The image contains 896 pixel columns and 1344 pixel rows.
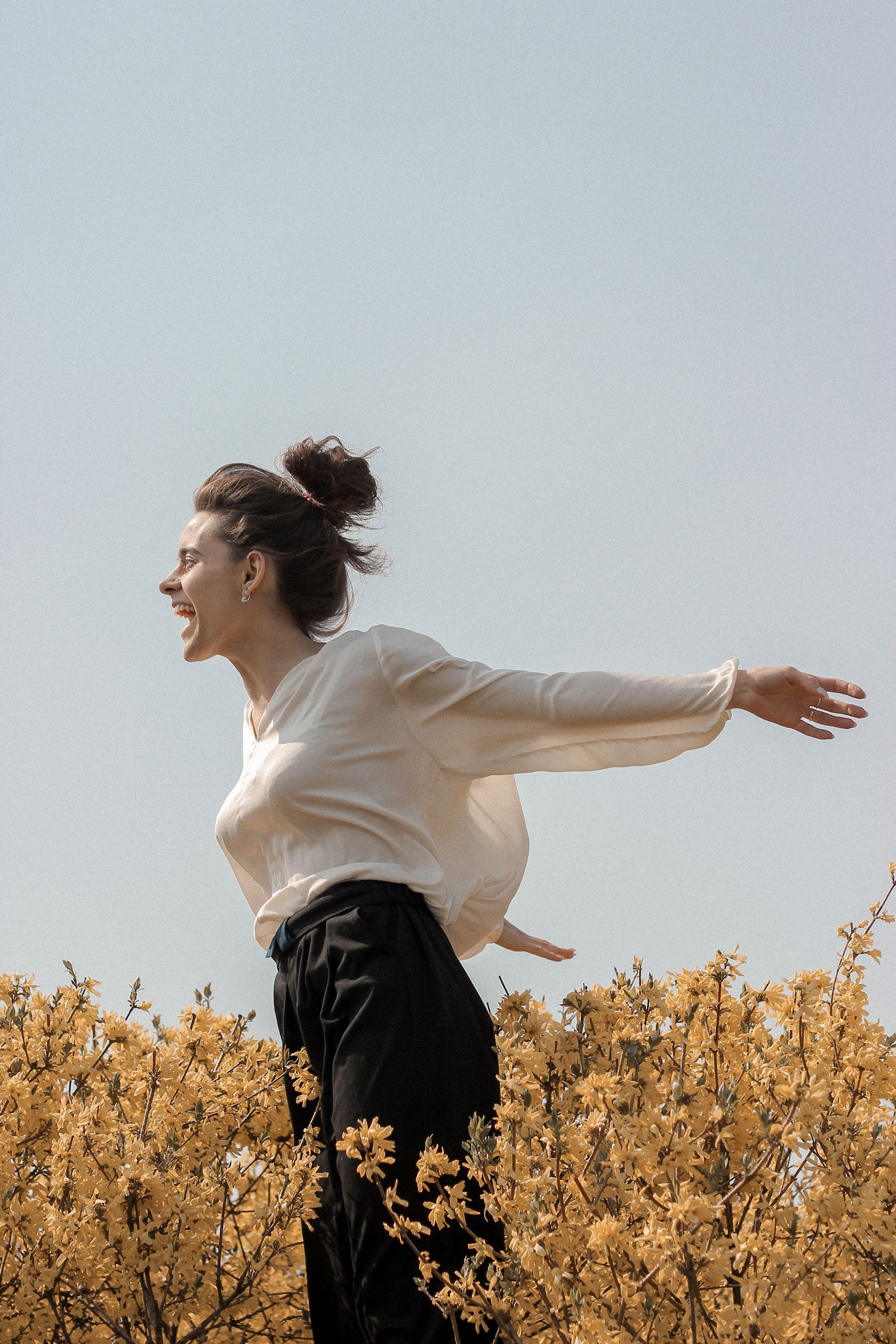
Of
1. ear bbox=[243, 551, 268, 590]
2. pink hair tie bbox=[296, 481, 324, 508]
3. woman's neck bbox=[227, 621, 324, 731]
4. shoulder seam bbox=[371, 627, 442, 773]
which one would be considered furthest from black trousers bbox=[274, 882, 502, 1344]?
pink hair tie bbox=[296, 481, 324, 508]

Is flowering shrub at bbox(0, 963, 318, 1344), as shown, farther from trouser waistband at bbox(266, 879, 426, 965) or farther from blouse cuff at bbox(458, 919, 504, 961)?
blouse cuff at bbox(458, 919, 504, 961)

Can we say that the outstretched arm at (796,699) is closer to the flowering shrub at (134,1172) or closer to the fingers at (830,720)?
the fingers at (830,720)

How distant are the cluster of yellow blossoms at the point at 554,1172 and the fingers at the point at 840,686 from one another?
1.50 feet

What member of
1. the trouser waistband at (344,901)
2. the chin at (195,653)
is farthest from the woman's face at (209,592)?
the trouser waistband at (344,901)

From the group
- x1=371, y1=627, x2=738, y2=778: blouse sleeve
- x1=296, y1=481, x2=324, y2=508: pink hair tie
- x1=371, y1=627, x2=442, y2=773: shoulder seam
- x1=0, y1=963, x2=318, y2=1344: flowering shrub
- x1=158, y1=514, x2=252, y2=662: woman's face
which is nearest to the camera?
x1=0, y1=963, x2=318, y2=1344: flowering shrub

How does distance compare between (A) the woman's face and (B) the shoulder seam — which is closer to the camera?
(B) the shoulder seam

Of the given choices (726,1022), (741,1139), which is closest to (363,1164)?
(741,1139)

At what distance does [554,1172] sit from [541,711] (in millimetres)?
747

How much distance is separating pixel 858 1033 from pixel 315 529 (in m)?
1.48

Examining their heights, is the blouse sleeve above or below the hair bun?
below

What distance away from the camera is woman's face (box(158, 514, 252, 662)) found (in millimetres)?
2523

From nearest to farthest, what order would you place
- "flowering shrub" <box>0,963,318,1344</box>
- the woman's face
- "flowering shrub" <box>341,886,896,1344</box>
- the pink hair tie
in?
"flowering shrub" <box>341,886,896,1344</box>, "flowering shrub" <box>0,963,318,1344</box>, the woman's face, the pink hair tie

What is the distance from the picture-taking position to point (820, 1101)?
5.23ft

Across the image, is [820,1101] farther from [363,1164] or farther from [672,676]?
[672,676]
